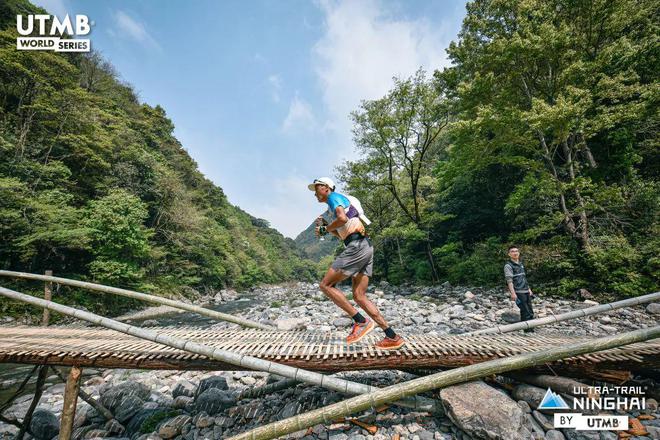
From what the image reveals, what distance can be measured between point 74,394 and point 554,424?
228 inches

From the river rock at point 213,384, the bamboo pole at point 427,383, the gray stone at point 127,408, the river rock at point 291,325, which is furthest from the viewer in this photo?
the river rock at point 291,325

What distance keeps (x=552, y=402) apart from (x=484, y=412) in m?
1.06

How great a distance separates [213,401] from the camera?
4180 millimetres

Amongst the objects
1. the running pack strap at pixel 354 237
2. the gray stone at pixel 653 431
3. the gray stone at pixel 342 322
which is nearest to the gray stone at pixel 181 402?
the running pack strap at pixel 354 237

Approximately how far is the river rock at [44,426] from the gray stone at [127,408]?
2.89ft

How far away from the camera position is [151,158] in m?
26.0

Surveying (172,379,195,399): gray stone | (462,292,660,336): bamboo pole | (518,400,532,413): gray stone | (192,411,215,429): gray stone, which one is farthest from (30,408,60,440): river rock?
(462,292,660,336): bamboo pole

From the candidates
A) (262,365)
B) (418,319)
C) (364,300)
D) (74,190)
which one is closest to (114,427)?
(262,365)

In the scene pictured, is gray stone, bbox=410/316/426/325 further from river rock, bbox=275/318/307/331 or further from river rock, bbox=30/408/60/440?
river rock, bbox=30/408/60/440

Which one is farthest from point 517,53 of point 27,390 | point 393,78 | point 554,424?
point 27,390

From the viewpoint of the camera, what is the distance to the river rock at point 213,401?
13.4ft

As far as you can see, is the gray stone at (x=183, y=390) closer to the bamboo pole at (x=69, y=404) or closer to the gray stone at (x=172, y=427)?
the gray stone at (x=172, y=427)

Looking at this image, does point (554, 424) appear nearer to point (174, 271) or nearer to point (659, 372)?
point (659, 372)

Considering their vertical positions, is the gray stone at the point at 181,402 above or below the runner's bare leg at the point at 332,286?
below
